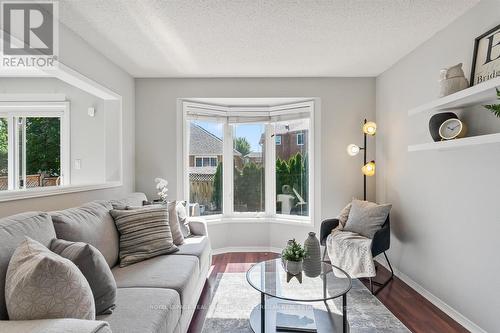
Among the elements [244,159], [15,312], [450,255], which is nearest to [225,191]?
[244,159]

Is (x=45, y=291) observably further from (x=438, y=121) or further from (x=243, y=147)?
(x=243, y=147)

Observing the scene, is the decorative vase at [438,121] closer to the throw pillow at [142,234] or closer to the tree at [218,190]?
the throw pillow at [142,234]

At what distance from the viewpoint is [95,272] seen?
4.51 ft

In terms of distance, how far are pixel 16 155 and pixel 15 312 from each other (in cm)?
340

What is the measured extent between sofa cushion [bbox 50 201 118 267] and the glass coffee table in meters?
1.09

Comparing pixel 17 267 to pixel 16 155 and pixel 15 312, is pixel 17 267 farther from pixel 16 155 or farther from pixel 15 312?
pixel 16 155

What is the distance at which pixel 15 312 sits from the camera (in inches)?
41.5

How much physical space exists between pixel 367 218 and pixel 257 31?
220 centimetres

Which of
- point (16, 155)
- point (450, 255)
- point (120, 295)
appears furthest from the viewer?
point (16, 155)

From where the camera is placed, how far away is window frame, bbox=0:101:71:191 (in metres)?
3.31

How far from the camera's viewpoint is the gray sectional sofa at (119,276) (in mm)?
1095

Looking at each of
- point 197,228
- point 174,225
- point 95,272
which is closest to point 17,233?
point 95,272

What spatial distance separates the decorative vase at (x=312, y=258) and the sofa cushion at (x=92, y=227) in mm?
1487

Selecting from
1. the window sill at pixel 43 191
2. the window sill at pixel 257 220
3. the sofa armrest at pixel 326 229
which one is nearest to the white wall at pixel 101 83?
the window sill at pixel 43 191
